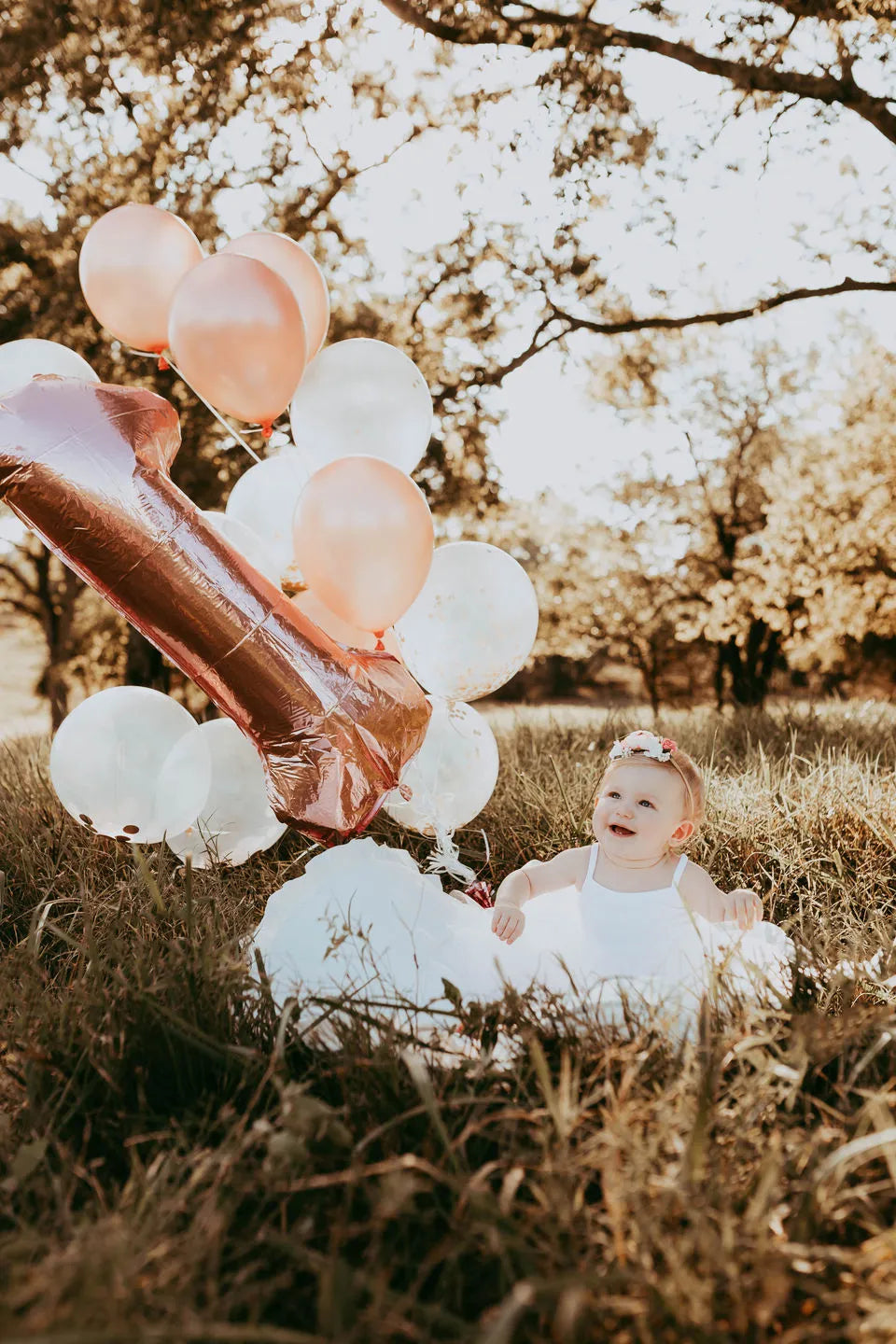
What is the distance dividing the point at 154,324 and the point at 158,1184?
240 centimetres

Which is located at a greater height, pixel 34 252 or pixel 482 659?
pixel 34 252

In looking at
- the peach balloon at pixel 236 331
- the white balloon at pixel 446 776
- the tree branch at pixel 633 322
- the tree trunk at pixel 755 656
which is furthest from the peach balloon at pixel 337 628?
the tree trunk at pixel 755 656

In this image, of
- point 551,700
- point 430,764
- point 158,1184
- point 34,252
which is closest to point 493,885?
point 430,764

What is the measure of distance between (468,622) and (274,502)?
80 centimetres

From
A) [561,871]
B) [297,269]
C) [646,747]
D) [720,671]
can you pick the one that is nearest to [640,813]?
[646,747]

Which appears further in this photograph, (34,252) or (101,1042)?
(34,252)

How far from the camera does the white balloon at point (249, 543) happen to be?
2.94 m

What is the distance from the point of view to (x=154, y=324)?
2.90 m

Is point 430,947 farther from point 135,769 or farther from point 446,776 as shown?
point 135,769

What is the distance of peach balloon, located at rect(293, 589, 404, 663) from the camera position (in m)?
2.82

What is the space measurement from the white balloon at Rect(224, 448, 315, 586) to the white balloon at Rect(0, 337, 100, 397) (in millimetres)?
597

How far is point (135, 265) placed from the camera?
9.21 feet

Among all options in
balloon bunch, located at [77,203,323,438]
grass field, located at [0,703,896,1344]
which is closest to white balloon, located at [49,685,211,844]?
grass field, located at [0,703,896,1344]

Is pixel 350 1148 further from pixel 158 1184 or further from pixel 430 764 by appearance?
pixel 430 764
